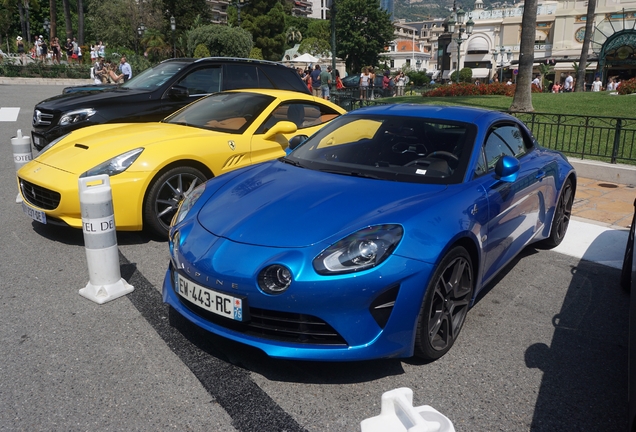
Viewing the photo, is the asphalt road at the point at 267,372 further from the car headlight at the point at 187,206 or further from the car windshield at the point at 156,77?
the car windshield at the point at 156,77

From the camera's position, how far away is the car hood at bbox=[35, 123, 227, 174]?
5102 millimetres

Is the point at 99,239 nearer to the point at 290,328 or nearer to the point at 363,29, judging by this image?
the point at 290,328

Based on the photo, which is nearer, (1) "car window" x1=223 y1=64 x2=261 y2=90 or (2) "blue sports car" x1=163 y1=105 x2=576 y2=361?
(2) "blue sports car" x1=163 y1=105 x2=576 y2=361

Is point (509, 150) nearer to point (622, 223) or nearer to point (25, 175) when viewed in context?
point (622, 223)

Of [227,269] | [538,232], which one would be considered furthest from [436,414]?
[538,232]

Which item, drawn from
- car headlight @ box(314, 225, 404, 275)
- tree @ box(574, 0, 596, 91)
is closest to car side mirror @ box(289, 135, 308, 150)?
car headlight @ box(314, 225, 404, 275)

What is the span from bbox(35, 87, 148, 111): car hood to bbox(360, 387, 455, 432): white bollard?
7.26m

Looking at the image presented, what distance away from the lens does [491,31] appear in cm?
8519

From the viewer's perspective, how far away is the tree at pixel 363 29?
80.0 meters

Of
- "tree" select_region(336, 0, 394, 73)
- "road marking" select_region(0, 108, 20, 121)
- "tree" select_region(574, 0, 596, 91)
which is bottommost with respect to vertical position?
"road marking" select_region(0, 108, 20, 121)

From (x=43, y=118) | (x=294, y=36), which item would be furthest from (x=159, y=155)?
(x=294, y=36)

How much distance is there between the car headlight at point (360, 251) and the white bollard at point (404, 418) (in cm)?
97

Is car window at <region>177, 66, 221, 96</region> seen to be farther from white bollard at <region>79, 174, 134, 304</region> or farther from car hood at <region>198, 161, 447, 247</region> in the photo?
car hood at <region>198, 161, 447, 247</region>

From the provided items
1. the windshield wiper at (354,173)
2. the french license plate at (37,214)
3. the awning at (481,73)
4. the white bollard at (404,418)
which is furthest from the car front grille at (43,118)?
the awning at (481,73)
